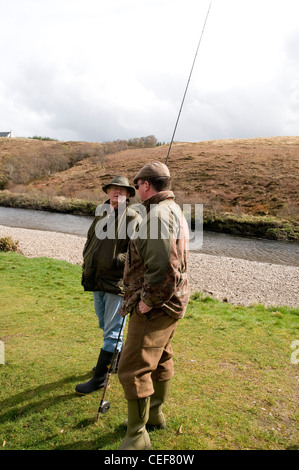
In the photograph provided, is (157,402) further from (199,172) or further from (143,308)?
(199,172)

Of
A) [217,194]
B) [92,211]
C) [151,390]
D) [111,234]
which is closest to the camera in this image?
[151,390]

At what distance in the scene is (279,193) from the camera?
41.2m

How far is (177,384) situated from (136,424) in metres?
1.52

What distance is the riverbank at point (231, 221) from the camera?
29906 millimetres

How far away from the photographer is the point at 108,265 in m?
4.07

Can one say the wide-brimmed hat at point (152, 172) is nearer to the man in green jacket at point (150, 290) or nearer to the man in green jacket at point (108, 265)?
the man in green jacket at point (150, 290)

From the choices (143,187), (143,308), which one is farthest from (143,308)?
(143,187)

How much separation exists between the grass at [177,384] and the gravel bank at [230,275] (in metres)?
4.83

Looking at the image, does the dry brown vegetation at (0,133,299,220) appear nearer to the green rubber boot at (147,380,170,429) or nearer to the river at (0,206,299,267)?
the river at (0,206,299,267)

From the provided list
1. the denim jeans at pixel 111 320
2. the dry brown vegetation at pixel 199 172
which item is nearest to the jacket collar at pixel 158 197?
the denim jeans at pixel 111 320

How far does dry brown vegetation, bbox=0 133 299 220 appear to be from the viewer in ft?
134

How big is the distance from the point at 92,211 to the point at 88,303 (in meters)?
31.9

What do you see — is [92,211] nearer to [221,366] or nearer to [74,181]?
[74,181]
